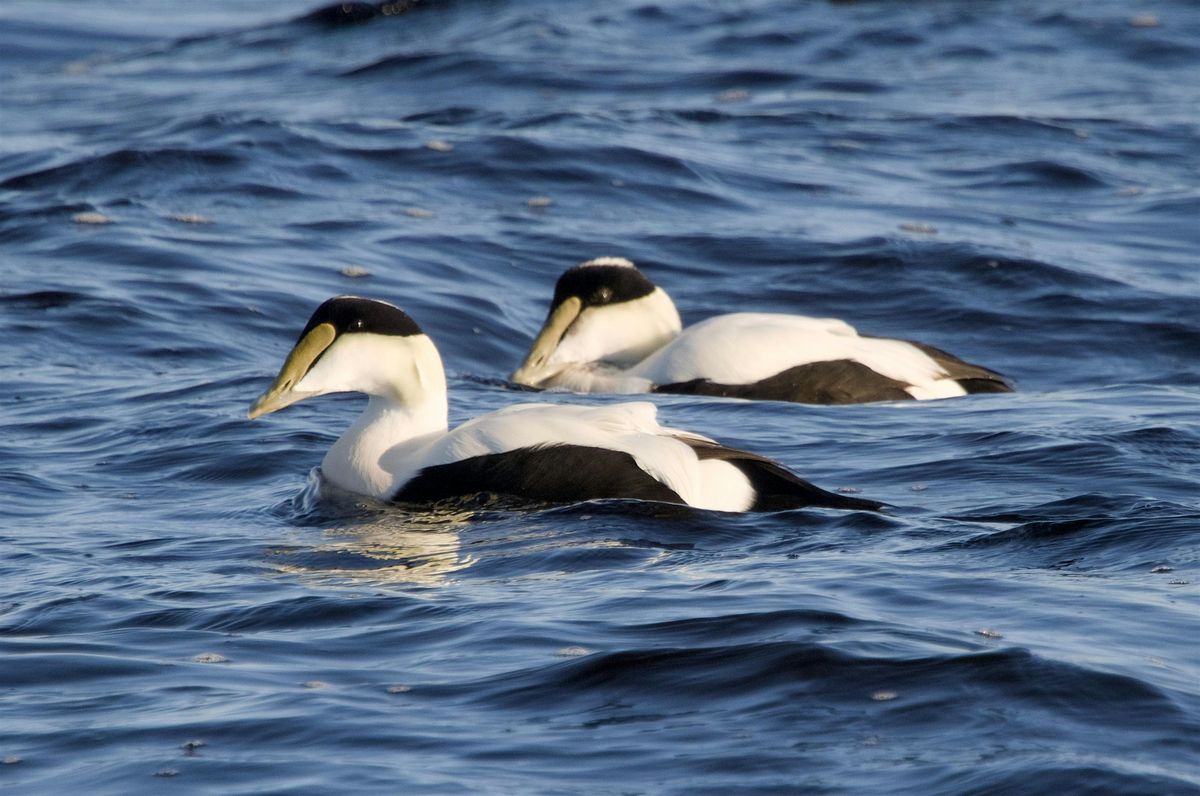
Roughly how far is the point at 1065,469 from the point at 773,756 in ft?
10.2

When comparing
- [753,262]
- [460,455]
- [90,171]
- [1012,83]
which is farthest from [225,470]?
[1012,83]

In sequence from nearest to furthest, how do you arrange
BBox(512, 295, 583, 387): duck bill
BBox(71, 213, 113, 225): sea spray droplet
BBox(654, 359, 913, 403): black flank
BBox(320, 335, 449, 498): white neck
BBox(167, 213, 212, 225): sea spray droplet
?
1. BBox(320, 335, 449, 498): white neck
2. BBox(654, 359, 913, 403): black flank
3. BBox(512, 295, 583, 387): duck bill
4. BBox(71, 213, 113, 225): sea spray droplet
5. BBox(167, 213, 212, 225): sea spray droplet

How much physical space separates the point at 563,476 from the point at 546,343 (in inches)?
141

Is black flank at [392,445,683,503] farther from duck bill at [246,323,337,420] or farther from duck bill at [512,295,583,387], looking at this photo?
Answer: duck bill at [512,295,583,387]

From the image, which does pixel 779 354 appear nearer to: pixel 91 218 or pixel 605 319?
pixel 605 319

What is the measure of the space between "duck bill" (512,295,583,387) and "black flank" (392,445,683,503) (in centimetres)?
332

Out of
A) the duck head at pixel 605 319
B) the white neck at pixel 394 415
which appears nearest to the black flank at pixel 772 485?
the white neck at pixel 394 415

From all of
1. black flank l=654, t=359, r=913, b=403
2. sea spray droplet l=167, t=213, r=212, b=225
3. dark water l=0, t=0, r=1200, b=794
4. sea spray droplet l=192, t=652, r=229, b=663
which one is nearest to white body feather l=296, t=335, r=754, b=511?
dark water l=0, t=0, r=1200, b=794

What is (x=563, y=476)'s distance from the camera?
249 inches

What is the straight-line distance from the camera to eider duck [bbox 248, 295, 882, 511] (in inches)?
248

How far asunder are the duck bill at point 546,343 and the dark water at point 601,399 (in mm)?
320

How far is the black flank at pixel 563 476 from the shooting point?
6.27m

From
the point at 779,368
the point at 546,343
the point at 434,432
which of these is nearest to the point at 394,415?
the point at 434,432

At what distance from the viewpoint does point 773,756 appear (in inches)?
166
